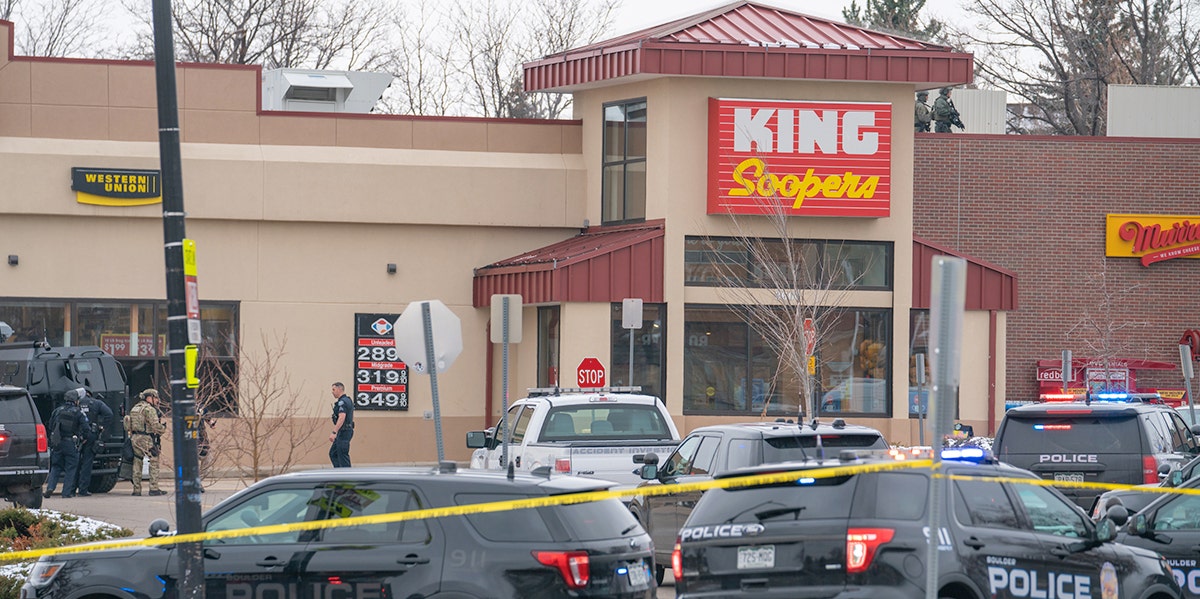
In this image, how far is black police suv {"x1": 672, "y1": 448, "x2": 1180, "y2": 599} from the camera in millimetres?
9359

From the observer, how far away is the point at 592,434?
17453 mm

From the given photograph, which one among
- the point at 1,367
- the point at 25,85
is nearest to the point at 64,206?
the point at 25,85

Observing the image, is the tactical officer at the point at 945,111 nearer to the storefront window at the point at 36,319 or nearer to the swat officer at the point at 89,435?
the storefront window at the point at 36,319

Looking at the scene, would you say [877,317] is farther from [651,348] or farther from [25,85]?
[25,85]

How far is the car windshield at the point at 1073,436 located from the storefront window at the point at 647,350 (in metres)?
11.4

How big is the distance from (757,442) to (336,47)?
44.3m

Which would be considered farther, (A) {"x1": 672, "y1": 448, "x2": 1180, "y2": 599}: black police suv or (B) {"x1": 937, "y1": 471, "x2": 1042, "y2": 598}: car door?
(B) {"x1": 937, "y1": 471, "x2": 1042, "y2": 598}: car door

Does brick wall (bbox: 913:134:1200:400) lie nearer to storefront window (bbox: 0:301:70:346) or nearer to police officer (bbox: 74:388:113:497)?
storefront window (bbox: 0:301:70:346)

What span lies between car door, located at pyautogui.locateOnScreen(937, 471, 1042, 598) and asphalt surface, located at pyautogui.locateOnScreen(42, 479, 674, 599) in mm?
10688

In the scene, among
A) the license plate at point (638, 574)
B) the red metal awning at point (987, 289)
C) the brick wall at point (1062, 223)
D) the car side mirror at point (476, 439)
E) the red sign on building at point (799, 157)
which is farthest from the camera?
the brick wall at point (1062, 223)

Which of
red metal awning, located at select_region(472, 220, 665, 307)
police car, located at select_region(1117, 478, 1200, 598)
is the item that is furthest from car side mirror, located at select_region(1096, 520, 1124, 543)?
red metal awning, located at select_region(472, 220, 665, 307)

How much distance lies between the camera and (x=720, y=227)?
1107 inches

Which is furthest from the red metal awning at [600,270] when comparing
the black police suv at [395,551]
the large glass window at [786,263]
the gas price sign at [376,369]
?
the black police suv at [395,551]

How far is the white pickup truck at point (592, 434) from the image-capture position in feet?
54.9
